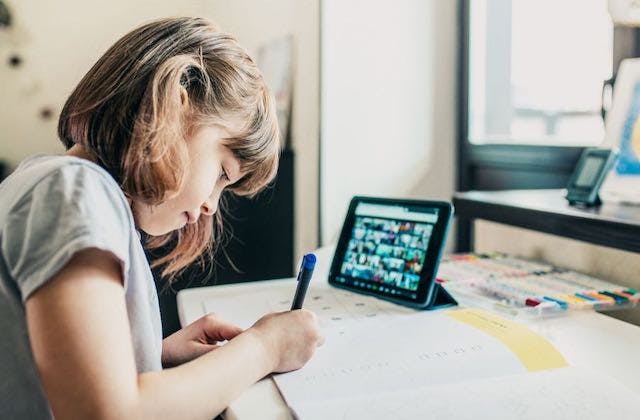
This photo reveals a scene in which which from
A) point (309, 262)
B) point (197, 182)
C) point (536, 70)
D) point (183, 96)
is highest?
point (536, 70)

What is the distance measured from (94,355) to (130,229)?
0.48 ft

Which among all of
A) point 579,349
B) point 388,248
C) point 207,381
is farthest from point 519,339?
point 207,381

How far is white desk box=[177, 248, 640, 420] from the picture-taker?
0.67m

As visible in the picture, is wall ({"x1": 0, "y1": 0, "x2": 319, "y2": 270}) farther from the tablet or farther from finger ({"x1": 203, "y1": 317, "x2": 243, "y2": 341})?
finger ({"x1": 203, "y1": 317, "x2": 243, "y2": 341})

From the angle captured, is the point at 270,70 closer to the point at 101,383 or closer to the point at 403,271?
the point at 403,271

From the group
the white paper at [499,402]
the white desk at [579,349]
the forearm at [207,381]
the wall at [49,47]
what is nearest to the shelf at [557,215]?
the white desk at [579,349]

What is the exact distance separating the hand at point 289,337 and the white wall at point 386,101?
1.14 m

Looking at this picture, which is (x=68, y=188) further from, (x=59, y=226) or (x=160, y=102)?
(x=160, y=102)

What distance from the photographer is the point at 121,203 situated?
2.15 ft

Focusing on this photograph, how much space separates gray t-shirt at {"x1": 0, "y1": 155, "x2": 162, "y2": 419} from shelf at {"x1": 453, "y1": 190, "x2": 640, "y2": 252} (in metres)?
0.72

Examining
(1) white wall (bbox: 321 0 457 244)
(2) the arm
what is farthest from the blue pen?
(1) white wall (bbox: 321 0 457 244)

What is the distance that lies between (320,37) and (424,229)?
98 centimetres

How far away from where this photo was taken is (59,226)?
59 cm

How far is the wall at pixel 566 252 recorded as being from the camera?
1.08 meters
